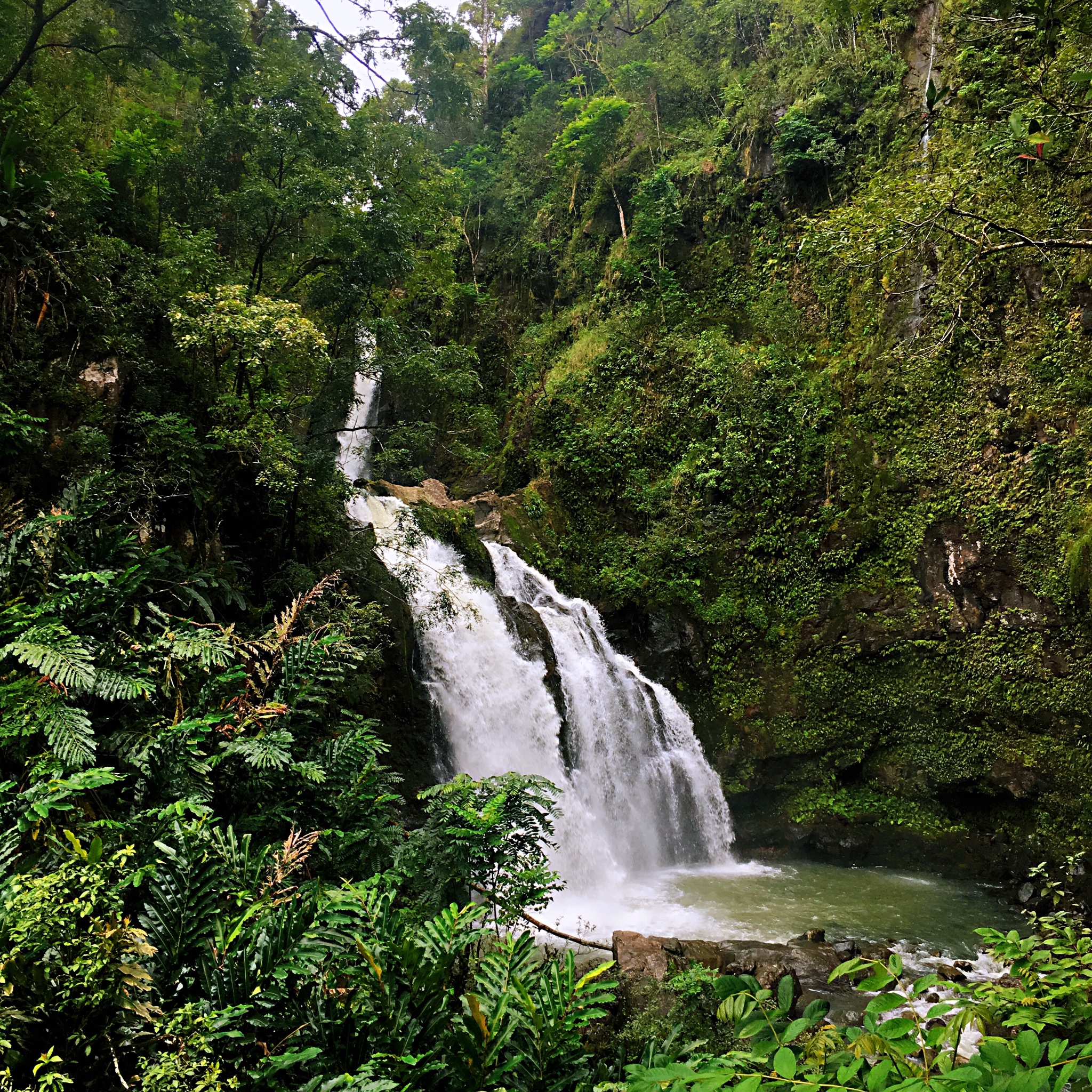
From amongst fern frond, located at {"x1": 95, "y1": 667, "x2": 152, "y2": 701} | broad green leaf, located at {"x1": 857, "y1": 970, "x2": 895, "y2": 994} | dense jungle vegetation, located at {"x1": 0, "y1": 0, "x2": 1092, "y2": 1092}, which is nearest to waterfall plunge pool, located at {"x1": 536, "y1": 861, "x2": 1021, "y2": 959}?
dense jungle vegetation, located at {"x1": 0, "y1": 0, "x2": 1092, "y2": 1092}

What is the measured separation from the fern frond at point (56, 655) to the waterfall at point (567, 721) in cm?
415

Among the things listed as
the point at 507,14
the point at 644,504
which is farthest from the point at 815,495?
the point at 507,14

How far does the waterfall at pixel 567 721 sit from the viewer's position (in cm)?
854

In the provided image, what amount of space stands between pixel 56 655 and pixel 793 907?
825 cm

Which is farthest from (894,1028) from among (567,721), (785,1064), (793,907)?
(567,721)

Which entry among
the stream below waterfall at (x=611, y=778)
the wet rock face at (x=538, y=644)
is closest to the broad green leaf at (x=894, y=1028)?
the stream below waterfall at (x=611, y=778)

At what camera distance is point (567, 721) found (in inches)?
372

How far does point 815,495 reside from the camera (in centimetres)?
1108

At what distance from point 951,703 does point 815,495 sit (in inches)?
149

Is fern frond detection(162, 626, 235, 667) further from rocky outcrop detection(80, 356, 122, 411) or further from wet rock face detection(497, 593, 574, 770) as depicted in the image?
wet rock face detection(497, 593, 574, 770)

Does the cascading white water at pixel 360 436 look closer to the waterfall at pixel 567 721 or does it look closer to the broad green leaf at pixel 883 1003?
the waterfall at pixel 567 721

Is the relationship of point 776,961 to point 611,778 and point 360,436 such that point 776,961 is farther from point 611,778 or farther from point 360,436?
point 360,436

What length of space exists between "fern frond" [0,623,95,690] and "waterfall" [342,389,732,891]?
4.15 m

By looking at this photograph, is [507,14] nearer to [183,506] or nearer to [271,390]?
[271,390]
